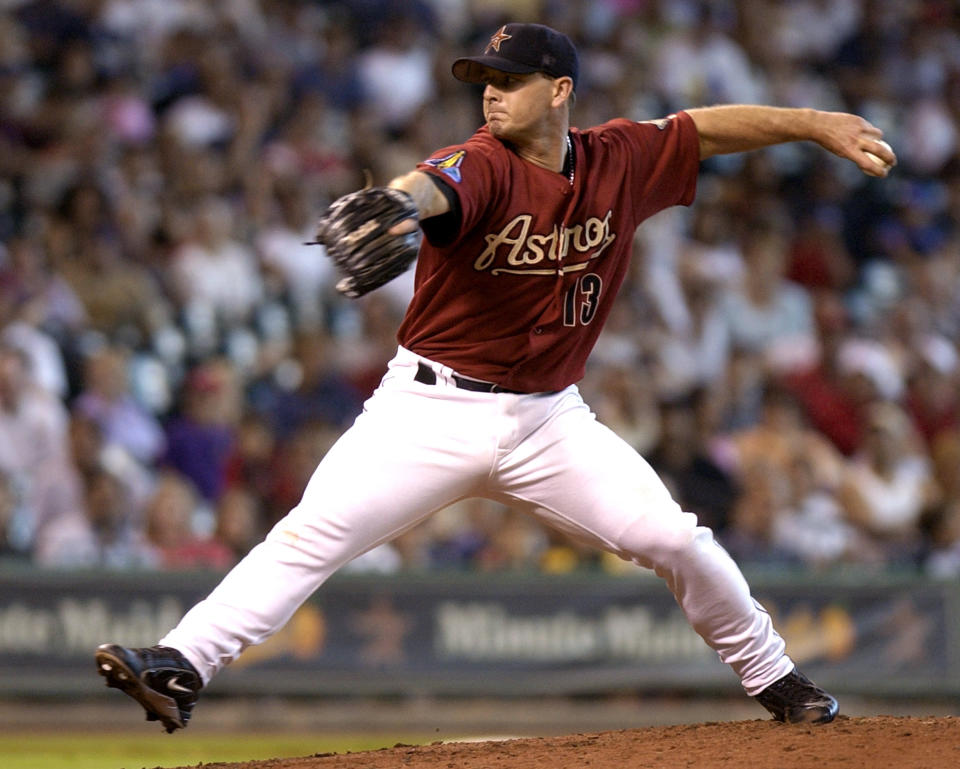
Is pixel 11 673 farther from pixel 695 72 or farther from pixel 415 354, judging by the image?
pixel 695 72

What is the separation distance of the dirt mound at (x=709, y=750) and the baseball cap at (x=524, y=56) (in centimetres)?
198

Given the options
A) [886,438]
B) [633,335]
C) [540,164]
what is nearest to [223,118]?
[633,335]

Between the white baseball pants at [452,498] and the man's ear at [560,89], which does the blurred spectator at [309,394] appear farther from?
the man's ear at [560,89]

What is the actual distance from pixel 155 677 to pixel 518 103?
6.09 feet

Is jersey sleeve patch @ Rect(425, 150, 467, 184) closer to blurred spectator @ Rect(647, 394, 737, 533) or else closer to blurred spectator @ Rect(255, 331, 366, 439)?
blurred spectator @ Rect(255, 331, 366, 439)

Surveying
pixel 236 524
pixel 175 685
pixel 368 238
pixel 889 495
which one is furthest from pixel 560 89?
pixel 889 495

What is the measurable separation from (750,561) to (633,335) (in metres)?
2.01

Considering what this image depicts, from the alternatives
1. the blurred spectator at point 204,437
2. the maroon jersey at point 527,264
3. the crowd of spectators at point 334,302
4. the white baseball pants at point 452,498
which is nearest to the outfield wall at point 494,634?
the crowd of spectators at point 334,302

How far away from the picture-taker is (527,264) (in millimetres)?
4316

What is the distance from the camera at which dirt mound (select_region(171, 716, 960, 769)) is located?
4.33 m

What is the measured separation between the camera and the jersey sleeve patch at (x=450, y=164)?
4021 mm

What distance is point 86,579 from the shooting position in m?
8.49

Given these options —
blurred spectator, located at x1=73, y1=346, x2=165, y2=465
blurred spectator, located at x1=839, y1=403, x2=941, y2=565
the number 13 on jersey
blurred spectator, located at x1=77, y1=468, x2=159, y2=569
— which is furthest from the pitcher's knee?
blurred spectator, located at x1=839, y1=403, x2=941, y2=565

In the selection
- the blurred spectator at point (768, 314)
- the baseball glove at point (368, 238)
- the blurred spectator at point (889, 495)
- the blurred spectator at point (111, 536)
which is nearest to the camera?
the baseball glove at point (368, 238)
